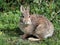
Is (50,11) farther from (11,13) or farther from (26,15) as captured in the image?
(26,15)

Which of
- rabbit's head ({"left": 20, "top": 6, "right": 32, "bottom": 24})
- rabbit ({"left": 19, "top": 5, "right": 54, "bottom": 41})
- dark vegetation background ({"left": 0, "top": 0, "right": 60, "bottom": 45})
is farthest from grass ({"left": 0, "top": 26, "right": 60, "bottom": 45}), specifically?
rabbit's head ({"left": 20, "top": 6, "right": 32, "bottom": 24})

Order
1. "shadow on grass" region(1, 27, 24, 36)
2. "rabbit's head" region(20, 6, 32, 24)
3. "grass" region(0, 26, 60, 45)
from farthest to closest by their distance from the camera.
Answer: "shadow on grass" region(1, 27, 24, 36)
"grass" region(0, 26, 60, 45)
"rabbit's head" region(20, 6, 32, 24)

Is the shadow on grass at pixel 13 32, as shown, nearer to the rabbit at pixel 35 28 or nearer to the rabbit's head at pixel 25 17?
the rabbit at pixel 35 28

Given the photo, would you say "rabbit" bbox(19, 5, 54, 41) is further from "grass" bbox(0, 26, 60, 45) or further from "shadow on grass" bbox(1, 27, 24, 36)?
"shadow on grass" bbox(1, 27, 24, 36)

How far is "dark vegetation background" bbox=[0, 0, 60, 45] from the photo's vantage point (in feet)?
23.4

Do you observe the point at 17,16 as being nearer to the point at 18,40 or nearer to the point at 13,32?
the point at 13,32

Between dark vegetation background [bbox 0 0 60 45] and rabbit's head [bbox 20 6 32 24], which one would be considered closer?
rabbit's head [bbox 20 6 32 24]

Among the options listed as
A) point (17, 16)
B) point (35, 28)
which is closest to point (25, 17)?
point (35, 28)

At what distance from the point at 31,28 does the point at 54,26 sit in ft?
3.36

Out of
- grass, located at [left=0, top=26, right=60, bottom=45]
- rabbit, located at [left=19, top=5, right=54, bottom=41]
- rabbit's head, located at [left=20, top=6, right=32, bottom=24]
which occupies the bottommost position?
grass, located at [left=0, top=26, right=60, bottom=45]

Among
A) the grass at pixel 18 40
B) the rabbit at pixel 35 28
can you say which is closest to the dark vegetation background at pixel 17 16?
the grass at pixel 18 40

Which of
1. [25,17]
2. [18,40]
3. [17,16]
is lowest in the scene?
[18,40]

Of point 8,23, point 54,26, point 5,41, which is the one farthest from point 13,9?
point 5,41

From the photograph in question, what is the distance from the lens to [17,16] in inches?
335
